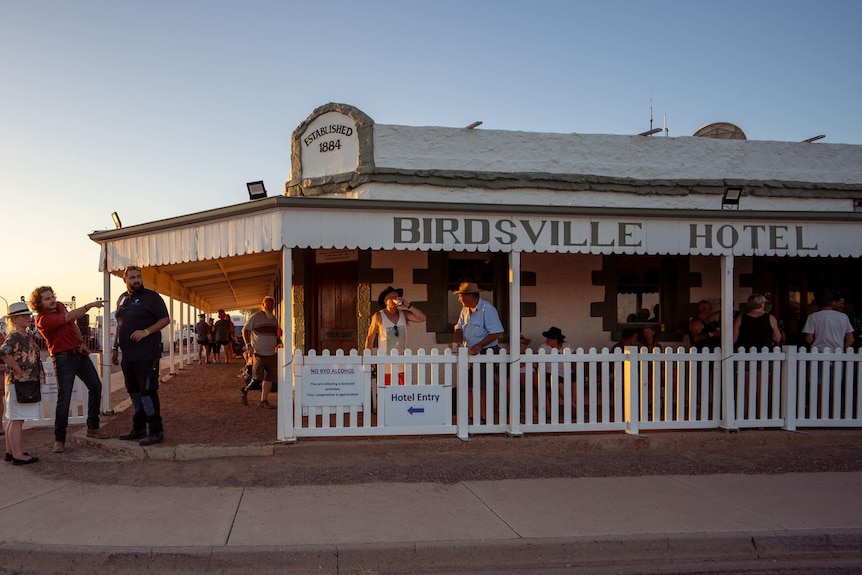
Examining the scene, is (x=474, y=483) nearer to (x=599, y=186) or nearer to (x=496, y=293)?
(x=496, y=293)

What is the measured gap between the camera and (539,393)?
800 centimetres

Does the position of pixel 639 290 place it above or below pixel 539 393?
above

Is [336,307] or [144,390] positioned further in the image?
[336,307]

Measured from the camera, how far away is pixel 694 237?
8352mm

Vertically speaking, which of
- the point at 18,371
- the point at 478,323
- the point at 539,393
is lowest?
the point at 539,393

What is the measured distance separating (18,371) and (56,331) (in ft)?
2.01

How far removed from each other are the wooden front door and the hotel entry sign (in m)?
1.44

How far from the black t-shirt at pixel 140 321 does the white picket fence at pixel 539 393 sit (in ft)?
4.83

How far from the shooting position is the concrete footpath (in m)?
4.76

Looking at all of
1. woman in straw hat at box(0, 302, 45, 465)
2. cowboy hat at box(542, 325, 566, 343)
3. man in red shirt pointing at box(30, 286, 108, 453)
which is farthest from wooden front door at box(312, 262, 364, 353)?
woman in straw hat at box(0, 302, 45, 465)

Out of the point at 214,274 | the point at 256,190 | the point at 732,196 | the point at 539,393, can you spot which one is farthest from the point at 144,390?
the point at 732,196

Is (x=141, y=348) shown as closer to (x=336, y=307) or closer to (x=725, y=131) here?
(x=336, y=307)

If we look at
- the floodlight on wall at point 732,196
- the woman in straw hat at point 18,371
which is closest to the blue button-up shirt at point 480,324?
the floodlight on wall at point 732,196

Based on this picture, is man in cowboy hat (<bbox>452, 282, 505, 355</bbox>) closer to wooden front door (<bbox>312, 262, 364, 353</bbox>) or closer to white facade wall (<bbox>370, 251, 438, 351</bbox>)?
white facade wall (<bbox>370, 251, 438, 351</bbox>)
